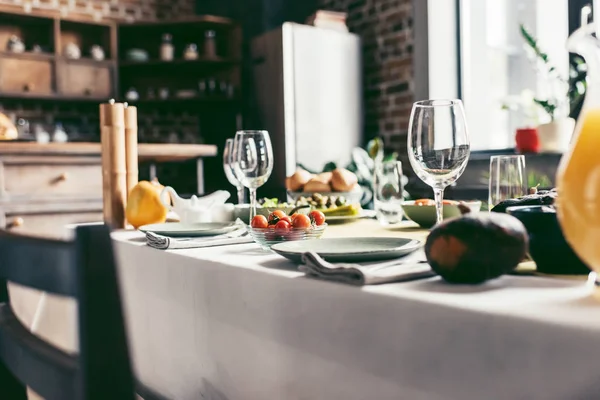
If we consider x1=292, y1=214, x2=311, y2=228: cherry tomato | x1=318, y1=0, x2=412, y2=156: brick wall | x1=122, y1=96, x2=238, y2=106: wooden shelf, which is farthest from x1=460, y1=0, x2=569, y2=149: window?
x1=292, y1=214, x2=311, y2=228: cherry tomato

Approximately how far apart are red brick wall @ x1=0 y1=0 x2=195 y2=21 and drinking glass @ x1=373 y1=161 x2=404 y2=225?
384cm

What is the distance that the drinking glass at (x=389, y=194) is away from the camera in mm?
1263

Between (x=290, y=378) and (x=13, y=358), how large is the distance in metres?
0.30

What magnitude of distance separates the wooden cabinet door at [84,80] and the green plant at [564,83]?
9.43 ft

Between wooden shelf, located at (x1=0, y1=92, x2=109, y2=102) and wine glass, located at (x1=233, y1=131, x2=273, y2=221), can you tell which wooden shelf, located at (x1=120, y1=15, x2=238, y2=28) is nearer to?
wooden shelf, located at (x1=0, y1=92, x2=109, y2=102)

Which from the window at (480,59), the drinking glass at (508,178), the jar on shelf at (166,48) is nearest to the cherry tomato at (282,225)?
the drinking glass at (508,178)

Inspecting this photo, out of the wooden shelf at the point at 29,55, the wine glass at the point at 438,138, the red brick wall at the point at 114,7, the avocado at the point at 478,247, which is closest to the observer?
the avocado at the point at 478,247

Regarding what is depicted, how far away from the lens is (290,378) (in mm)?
646

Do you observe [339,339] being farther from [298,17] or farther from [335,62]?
[298,17]

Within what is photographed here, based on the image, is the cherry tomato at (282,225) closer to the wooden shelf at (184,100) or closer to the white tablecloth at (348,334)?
the white tablecloth at (348,334)

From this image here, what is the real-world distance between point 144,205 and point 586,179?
92cm

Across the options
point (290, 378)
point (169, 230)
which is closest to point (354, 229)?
point (169, 230)

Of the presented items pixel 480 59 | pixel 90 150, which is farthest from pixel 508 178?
pixel 480 59

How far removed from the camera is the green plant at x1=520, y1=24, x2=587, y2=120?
2959 millimetres
